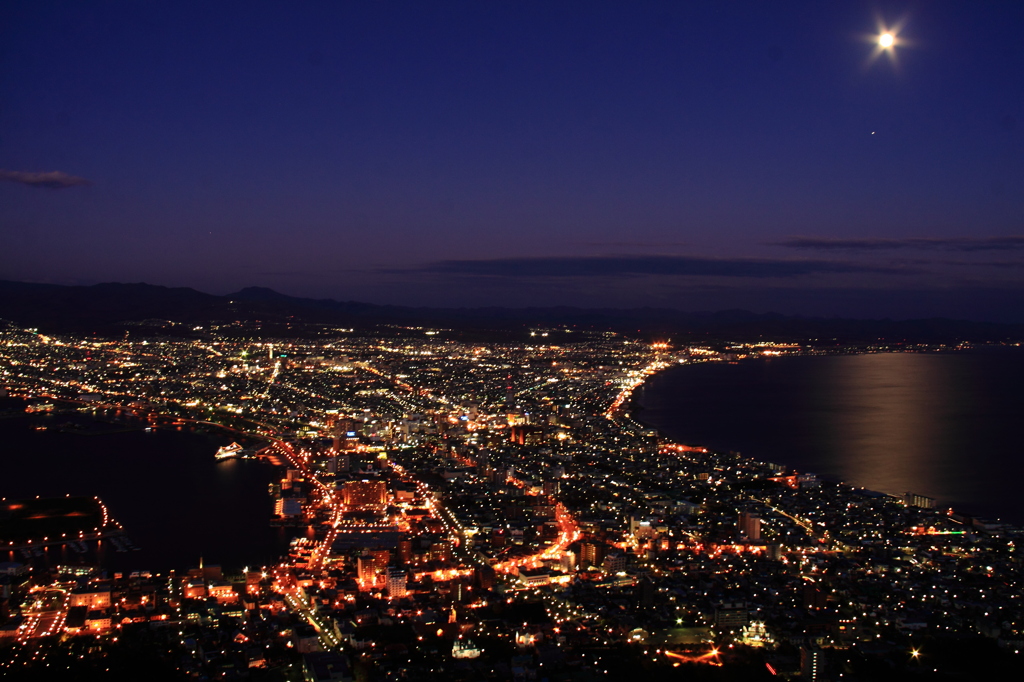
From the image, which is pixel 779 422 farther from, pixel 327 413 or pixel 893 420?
pixel 327 413

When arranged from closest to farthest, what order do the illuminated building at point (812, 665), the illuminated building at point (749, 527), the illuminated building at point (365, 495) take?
the illuminated building at point (812, 665), the illuminated building at point (749, 527), the illuminated building at point (365, 495)

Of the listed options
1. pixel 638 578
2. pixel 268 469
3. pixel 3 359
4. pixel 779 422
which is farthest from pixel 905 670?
pixel 3 359

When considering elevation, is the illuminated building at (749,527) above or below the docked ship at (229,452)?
above

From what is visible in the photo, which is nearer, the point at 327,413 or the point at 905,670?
the point at 905,670

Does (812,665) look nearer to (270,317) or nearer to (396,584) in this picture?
(396,584)

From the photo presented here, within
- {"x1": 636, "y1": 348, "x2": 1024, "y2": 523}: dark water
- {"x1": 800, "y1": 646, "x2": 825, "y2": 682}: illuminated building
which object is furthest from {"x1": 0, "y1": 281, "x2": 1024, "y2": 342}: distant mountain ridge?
{"x1": 800, "y1": 646, "x2": 825, "y2": 682}: illuminated building

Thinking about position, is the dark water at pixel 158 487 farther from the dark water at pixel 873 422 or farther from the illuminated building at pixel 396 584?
the dark water at pixel 873 422

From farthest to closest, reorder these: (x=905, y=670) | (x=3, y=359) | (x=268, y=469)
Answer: (x=3, y=359), (x=268, y=469), (x=905, y=670)

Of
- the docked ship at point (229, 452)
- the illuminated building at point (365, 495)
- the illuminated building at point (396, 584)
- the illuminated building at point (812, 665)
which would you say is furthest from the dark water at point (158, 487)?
the illuminated building at point (812, 665)
